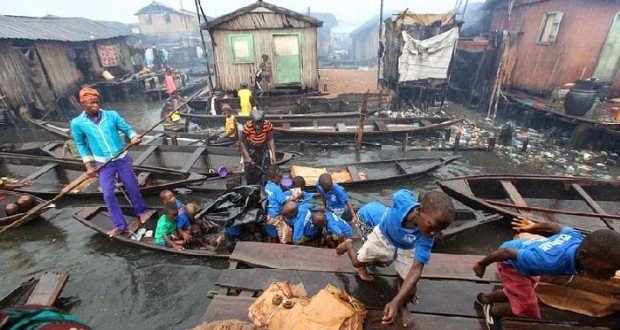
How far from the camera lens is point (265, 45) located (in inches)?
541

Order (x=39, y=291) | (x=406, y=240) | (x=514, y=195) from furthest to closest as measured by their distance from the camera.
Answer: (x=514, y=195), (x=39, y=291), (x=406, y=240)

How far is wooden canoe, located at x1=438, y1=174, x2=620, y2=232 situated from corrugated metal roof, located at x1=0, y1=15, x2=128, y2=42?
1954 cm

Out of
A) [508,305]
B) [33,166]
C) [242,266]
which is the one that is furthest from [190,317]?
A: [33,166]

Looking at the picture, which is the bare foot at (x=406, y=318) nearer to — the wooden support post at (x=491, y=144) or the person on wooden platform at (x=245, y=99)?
the wooden support post at (x=491, y=144)

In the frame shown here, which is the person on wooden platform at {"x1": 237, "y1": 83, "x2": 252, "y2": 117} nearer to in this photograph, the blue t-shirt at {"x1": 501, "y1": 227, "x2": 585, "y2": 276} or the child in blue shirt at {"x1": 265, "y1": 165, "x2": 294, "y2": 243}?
the child in blue shirt at {"x1": 265, "y1": 165, "x2": 294, "y2": 243}

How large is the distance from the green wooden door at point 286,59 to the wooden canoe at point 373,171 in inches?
315

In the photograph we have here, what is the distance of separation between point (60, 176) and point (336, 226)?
7691 millimetres

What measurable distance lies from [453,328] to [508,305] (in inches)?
21.8

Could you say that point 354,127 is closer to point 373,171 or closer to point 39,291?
→ point 373,171

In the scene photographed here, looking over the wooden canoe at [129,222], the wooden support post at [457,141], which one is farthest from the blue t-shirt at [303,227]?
the wooden support post at [457,141]

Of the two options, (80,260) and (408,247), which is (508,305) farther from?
(80,260)

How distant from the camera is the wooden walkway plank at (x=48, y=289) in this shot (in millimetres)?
3885

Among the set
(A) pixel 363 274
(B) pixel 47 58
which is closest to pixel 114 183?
(A) pixel 363 274

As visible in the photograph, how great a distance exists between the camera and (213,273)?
4.97m
